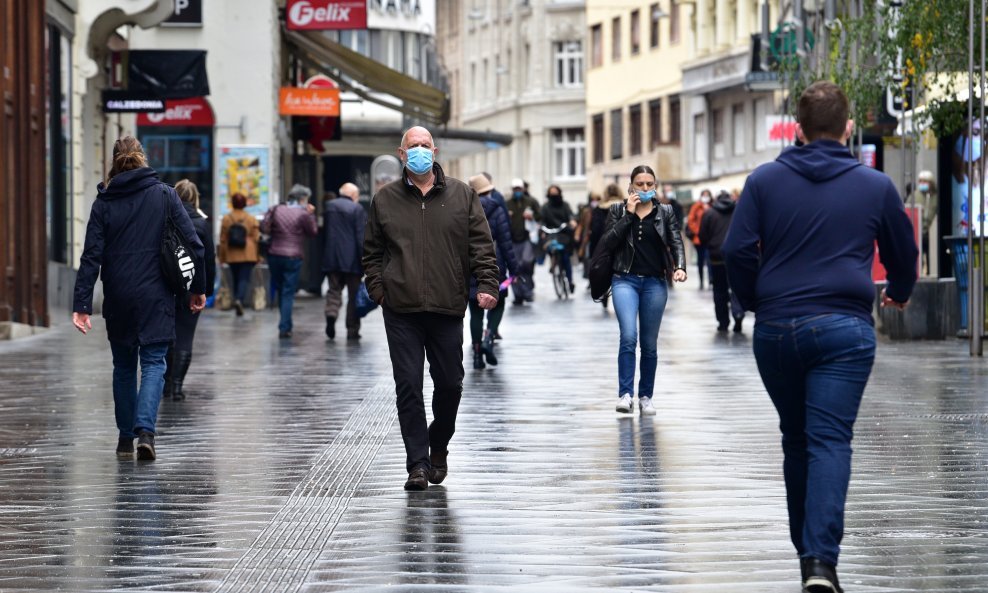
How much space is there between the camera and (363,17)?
35.7 m

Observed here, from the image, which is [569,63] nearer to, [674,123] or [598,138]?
[598,138]

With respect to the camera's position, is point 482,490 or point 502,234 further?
point 502,234

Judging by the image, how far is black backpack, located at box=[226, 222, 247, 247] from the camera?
28.9m

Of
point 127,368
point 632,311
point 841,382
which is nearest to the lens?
point 841,382

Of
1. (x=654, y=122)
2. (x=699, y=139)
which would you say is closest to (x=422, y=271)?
(x=699, y=139)

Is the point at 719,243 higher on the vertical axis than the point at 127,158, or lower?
lower

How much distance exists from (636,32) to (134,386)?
6688 centimetres

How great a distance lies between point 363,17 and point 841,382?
2928 cm

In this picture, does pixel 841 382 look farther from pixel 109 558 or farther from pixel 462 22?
pixel 462 22

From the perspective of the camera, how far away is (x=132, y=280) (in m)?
11.6

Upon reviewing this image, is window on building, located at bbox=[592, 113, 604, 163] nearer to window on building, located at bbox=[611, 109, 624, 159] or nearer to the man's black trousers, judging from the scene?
window on building, located at bbox=[611, 109, 624, 159]

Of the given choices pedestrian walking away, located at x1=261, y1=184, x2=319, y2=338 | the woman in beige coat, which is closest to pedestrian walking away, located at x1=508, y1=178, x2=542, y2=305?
the woman in beige coat

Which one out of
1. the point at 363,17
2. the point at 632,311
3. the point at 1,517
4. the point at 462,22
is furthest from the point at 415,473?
the point at 462,22

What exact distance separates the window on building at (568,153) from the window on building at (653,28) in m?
14.3
